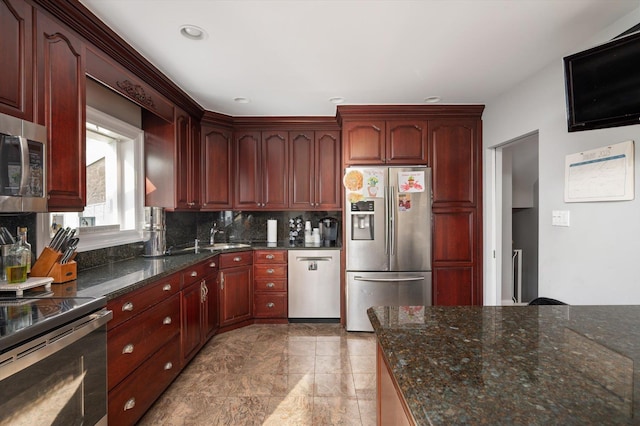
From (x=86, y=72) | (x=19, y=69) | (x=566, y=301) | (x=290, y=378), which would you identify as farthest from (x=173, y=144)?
(x=566, y=301)

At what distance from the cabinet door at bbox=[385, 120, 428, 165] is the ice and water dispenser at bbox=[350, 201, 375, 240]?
575 millimetres

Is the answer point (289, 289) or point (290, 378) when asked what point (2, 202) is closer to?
point (290, 378)

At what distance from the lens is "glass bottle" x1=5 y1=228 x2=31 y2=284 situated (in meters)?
1.52

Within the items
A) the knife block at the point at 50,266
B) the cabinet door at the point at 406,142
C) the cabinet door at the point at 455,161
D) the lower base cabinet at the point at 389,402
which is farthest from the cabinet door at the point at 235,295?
the lower base cabinet at the point at 389,402

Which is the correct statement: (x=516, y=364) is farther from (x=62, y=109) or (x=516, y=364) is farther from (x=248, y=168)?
(x=248, y=168)

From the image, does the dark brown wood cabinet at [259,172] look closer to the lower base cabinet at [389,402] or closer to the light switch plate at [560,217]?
the light switch plate at [560,217]

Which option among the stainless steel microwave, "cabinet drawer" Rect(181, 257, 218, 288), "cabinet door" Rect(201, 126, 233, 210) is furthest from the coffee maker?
the stainless steel microwave

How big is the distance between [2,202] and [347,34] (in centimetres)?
204

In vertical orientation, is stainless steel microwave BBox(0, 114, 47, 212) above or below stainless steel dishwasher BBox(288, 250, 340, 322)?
above

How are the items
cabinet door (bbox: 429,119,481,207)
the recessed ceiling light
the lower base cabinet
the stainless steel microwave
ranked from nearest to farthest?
1. the lower base cabinet
2. the stainless steel microwave
3. the recessed ceiling light
4. cabinet door (bbox: 429,119,481,207)

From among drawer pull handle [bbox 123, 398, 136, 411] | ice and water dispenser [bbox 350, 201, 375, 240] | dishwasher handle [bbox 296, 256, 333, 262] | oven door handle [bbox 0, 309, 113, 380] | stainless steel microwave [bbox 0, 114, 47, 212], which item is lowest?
drawer pull handle [bbox 123, 398, 136, 411]

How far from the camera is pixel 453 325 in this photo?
1100 mm

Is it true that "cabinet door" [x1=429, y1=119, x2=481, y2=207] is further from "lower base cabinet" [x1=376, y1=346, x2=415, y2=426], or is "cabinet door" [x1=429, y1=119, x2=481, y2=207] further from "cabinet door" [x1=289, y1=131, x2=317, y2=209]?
"lower base cabinet" [x1=376, y1=346, x2=415, y2=426]

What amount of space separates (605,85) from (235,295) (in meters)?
3.41
